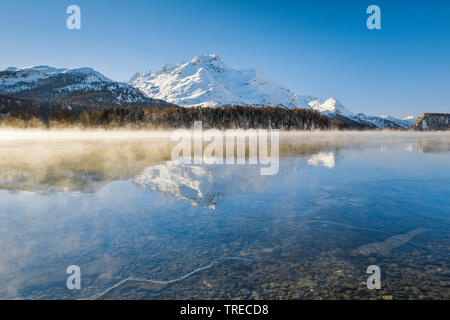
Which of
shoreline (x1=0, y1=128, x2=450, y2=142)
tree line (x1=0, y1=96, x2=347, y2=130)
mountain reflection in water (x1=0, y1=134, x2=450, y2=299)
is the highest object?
tree line (x1=0, y1=96, x2=347, y2=130)

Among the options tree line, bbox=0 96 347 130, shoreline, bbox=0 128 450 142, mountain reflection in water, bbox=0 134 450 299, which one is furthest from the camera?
tree line, bbox=0 96 347 130

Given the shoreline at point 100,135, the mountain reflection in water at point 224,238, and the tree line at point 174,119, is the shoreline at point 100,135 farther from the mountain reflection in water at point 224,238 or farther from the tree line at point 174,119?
the mountain reflection in water at point 224,238

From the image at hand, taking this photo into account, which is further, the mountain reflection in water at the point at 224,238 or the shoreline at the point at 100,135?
the shoreline at the point at 100,135

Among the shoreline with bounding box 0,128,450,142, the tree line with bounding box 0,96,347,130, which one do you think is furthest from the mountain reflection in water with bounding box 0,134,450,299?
the tree line with bounding box 0,96,347,130

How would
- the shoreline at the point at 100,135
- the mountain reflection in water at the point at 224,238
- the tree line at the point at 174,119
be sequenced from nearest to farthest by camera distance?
the mountain reflection in water at the point at 224,238
the shoreline at the point at 100,135
the tree line at the point at 174,119

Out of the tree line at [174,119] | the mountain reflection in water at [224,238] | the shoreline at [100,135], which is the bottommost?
the mountain reflection in water at [224,238]

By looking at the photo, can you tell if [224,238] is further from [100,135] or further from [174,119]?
[174,119]

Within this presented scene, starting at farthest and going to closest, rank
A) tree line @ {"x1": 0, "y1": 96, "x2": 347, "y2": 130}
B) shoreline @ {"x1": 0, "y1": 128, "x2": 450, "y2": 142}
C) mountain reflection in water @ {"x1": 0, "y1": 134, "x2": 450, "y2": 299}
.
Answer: tree line @ {"x1": 0, "y1": 96, "x2": 347, "y2": 130} → shoreline @ {"x1": 0, "y1": 128, "x2": 450, "y2": 142} → mountain reflection in water @ {"x1": 0, "y1": 134, "x2": 450, "y2": 299}

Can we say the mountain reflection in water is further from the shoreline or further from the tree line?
the tree line

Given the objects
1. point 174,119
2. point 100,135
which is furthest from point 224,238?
point 174,119

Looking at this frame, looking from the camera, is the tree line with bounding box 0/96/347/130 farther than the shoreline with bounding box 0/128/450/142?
Yes

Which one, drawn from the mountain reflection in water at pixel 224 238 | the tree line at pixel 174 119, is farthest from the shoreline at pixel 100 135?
the mountain reflection in water at pixel 224 238
